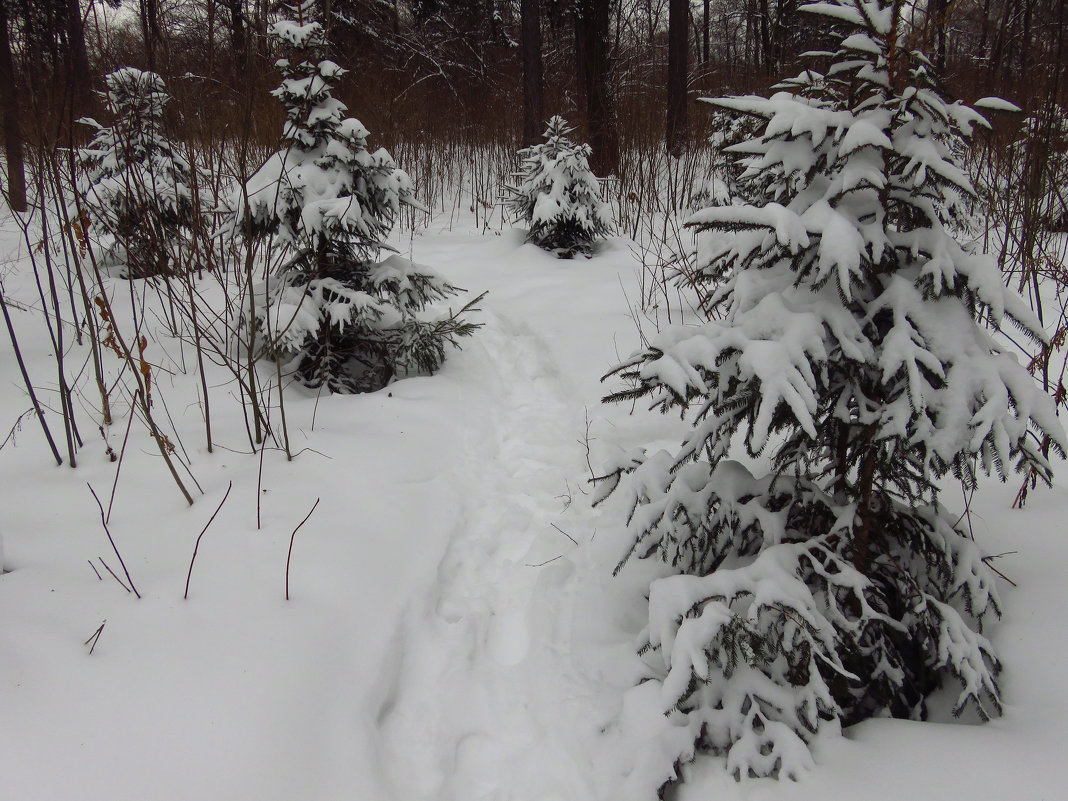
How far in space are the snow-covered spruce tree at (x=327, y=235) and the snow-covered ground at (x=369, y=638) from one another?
689 millimetres

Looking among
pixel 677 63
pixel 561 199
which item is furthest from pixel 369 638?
pixel 677 63

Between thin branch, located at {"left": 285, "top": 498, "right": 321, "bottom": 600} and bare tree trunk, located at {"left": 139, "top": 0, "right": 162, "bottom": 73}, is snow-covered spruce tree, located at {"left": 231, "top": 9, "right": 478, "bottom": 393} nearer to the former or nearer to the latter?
bare tree trunk, located at {"left": 139, "top": 0, "right": 162, "bottom": 73}

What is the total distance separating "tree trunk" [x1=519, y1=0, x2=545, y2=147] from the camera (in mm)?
9453

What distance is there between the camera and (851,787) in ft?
4.77

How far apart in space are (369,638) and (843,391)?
68.1 inches

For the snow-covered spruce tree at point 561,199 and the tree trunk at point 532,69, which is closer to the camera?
the snow-covered spruce tree at point 561,199

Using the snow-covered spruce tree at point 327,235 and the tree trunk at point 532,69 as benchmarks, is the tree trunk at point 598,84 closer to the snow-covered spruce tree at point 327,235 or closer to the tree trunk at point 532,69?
the tree trunk at point 532,69

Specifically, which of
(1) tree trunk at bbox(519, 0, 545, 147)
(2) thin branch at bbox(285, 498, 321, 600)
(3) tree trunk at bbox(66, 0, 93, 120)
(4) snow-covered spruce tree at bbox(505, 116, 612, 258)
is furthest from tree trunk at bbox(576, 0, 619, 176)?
(2) thin branch at bbox(285, 498, 321, 600)

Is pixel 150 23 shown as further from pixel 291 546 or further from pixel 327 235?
pixel 291 546

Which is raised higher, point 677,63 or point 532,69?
point 677,63

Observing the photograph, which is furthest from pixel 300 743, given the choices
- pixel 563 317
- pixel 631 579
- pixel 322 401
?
pixel 563 317

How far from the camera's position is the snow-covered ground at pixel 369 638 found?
1.49 metres

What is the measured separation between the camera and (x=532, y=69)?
9.46 meters

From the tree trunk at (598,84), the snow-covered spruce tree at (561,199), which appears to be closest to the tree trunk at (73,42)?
the snow-covered spruce tree at (561,199)
